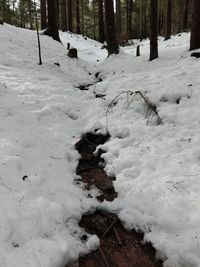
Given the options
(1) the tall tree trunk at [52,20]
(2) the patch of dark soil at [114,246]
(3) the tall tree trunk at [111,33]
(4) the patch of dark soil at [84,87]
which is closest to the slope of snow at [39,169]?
(2) the patch of dark soil at [114,246]

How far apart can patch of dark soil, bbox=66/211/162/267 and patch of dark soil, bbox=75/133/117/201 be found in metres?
0.59

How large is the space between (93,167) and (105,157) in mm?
307

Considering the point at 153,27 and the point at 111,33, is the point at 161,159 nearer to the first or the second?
the point at 153,27

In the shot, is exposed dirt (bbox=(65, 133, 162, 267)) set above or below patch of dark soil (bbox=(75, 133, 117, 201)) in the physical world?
below

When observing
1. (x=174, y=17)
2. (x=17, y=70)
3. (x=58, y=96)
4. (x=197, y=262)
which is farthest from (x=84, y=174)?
(x=174, y=17)

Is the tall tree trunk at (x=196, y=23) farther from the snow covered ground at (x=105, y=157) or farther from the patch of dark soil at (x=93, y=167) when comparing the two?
the patch of dark soil at (x=93, y=167)

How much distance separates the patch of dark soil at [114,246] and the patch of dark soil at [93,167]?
0.59 meters

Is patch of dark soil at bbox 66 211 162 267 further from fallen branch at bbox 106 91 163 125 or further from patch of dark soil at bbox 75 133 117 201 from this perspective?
fallen branch at bbox 106 91 163 125

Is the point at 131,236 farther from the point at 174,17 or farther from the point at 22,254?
the point at 174,17

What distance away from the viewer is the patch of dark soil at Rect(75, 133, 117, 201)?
536 centimetres

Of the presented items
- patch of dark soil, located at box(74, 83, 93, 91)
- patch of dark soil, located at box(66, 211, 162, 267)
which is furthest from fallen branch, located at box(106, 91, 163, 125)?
patch of dark soil, located at box(66, 211, 162, 267)

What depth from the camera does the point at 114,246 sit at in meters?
4.21

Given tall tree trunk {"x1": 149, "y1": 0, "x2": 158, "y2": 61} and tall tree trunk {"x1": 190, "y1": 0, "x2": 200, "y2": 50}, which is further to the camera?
tall tree trunk {"x1": 149, "y1": 0, "x2": 158, "y2": 61}

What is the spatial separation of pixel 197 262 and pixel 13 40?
1335 cm
